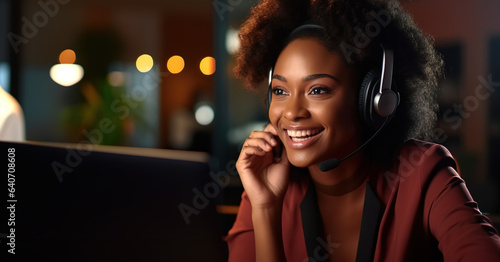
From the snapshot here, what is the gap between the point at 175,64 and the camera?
6977mm

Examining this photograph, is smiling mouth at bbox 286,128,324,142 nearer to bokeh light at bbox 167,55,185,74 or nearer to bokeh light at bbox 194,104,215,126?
bokeh light at bbox 194,104,215,126

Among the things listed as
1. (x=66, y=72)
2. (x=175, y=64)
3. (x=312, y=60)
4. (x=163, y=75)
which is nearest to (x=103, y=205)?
(x=312, y=60)

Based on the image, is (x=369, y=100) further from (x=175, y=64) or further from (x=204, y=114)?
(x=175, y=64)

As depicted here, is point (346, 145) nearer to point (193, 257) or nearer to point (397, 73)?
point (397, 73)

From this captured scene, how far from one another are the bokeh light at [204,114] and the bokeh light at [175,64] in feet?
2.65

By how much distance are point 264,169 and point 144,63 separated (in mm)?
6176

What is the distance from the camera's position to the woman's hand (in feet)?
3.40

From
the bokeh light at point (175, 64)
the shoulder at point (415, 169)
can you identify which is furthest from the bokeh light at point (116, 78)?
the shoulder at point (415, 169)

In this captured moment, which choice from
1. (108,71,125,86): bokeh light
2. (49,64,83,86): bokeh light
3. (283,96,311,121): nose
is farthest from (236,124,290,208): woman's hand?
(108,71,125,86): bokeh light

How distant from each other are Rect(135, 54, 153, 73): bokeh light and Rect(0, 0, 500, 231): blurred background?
2 cm

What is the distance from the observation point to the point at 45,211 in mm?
806

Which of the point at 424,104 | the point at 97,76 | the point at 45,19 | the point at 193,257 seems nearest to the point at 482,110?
the point at 424,104

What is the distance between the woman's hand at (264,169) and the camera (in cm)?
104

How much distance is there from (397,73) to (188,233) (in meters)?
0.54
